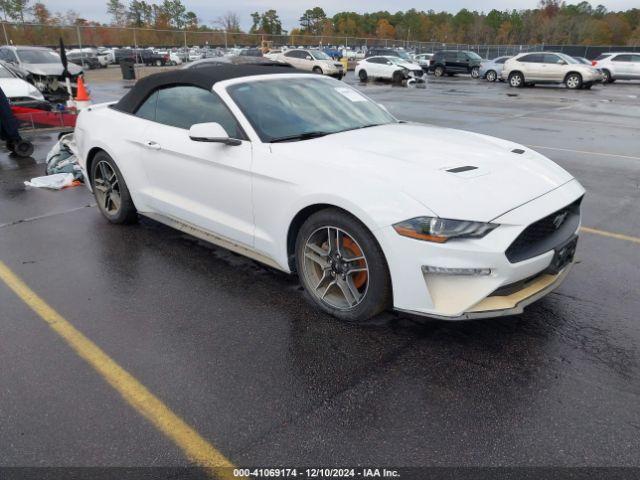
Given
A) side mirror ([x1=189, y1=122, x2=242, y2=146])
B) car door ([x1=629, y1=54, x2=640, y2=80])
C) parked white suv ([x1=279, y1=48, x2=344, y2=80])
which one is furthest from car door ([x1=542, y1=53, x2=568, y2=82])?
side mirror ([x1=189, y1=122, x2=242, y2=146])

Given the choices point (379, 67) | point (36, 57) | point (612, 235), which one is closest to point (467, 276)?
point (612, 235)

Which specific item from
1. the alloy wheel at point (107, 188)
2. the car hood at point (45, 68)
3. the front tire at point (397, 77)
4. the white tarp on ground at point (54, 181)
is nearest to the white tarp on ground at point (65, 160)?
the white tarp on ground at point (54, 181)

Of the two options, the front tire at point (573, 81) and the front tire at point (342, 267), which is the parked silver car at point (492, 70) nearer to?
the front tire at point (573, 81)

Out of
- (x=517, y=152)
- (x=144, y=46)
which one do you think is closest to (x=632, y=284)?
(x=517, y=152)

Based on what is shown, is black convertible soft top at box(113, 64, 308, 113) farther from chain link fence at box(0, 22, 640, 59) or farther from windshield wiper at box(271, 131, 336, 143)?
chain link fence at box(0, 22, 640, 59)

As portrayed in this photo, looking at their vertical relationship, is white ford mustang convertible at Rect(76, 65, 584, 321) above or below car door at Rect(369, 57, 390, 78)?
above

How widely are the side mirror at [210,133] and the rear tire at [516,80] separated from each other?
26.0 metres

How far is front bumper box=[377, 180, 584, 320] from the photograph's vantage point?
2.90 metres

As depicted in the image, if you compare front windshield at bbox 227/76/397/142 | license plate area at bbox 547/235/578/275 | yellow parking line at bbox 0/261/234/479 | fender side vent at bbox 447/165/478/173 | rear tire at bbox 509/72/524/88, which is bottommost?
rear tire at bbox 509/72/524/88

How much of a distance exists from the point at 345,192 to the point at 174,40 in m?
35.4

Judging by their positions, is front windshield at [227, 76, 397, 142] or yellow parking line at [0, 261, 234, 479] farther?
front windshield at [227, 76, 397, 142]

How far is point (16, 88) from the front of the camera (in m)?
11.7

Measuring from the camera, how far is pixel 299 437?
2.51m

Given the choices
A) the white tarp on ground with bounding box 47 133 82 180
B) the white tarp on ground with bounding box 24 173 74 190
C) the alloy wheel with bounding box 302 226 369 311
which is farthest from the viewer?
the white tarp on ground with bounding box 47 133 82 180
